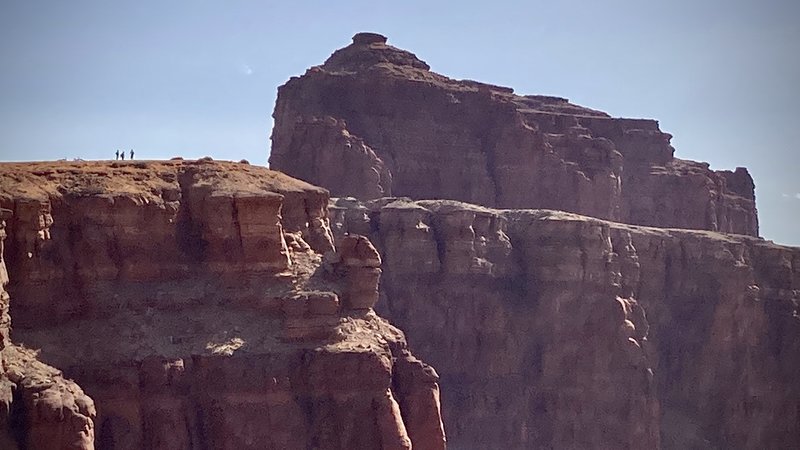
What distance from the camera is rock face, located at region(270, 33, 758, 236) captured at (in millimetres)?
114438

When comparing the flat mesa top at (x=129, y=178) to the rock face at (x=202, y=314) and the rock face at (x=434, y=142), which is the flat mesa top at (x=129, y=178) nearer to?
the rock face at (x=202, y=314)

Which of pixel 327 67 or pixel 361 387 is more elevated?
pixel 327 67

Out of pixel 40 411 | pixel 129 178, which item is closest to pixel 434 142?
pixel 129 178

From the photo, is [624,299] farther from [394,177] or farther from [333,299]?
[333,299]

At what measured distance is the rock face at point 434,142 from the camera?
114438mm

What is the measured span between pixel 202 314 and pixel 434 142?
54.2 metres

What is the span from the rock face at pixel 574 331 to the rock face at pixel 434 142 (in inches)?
334

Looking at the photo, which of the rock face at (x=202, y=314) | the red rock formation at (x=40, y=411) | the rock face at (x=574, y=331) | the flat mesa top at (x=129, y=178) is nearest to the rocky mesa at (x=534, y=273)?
the rock face at (x=574, y=331)

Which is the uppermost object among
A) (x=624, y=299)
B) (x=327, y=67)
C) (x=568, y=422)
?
(x=327, y=67)

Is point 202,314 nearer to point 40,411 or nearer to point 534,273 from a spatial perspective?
point 40,411

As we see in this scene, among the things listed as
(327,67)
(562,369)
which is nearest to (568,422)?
(562,369)

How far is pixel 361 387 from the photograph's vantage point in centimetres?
7238

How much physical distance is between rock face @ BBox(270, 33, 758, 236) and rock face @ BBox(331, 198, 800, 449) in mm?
8472

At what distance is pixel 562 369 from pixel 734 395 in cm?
1500
